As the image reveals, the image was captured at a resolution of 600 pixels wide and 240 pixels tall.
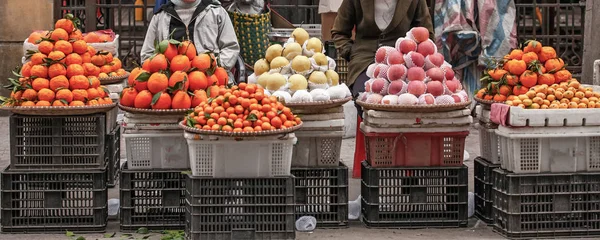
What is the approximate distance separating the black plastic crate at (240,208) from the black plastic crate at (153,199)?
1.19 feet

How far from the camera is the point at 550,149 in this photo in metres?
7.72

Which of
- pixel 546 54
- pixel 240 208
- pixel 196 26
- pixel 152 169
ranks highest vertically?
pixel 196 26

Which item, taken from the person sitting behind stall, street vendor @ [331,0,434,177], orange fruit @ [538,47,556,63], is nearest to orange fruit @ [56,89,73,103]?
the person sitting behind stall

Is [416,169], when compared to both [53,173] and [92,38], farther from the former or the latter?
[92,38]

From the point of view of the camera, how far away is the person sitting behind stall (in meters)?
9.38

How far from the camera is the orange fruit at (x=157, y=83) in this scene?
781cm

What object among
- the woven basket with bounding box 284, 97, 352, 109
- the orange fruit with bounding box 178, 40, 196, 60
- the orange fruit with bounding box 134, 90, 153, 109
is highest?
the orange fruit with bounding box 178, 40, 196, 60

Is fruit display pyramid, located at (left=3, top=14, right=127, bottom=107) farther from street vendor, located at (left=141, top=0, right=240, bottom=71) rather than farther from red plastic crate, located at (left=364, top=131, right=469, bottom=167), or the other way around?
red plastic crate, located at (left=364, top=131, right=469, bottom=167)

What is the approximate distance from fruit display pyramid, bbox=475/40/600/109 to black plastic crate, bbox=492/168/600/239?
48 centimetres

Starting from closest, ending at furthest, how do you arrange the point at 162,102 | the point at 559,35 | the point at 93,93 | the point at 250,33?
the point at 162,102 < the point at 93,93 < the point at 250,33 < the point at 559,35

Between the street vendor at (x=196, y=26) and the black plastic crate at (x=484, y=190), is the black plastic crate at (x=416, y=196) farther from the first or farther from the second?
the street vendor at (x=196, y=26)

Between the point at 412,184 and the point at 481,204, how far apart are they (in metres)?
0.62

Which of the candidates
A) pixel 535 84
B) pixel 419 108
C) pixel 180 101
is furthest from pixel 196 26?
pixel 535 84

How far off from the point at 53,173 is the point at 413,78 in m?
2.54
